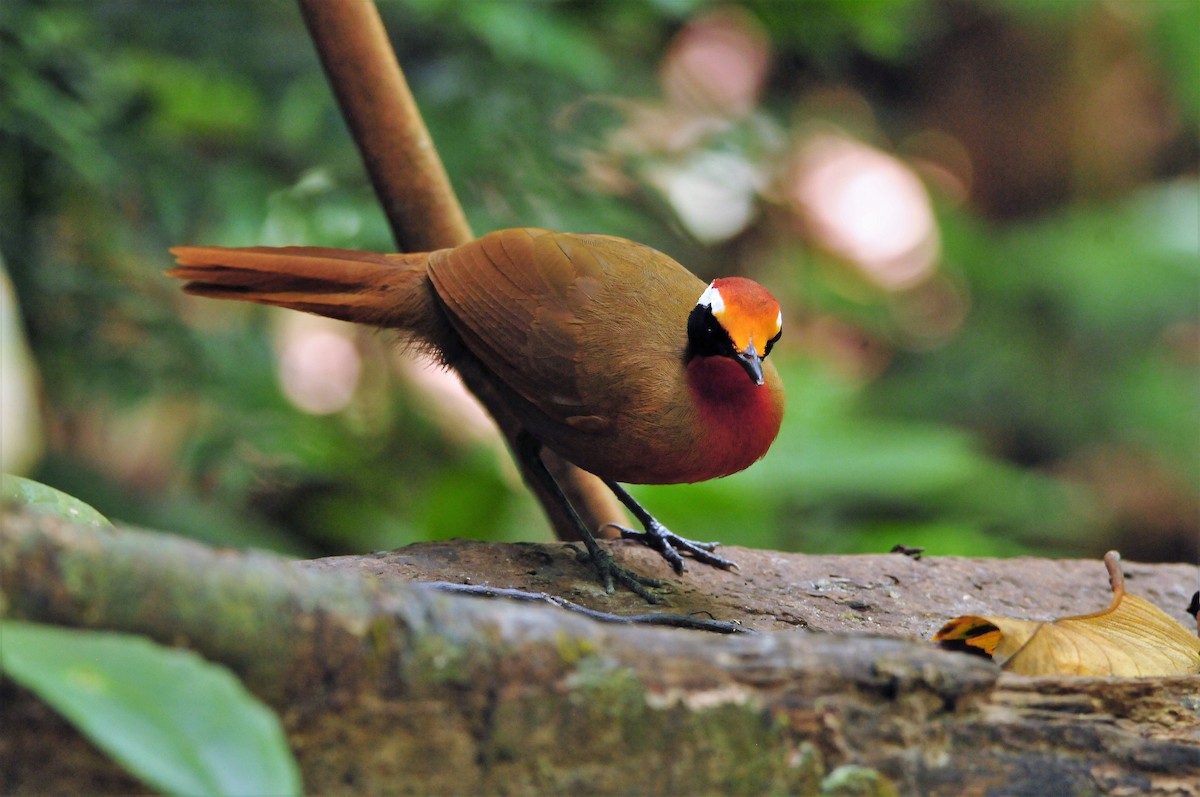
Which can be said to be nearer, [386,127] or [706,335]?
[706,335]

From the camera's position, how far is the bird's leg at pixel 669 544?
9.98 feet

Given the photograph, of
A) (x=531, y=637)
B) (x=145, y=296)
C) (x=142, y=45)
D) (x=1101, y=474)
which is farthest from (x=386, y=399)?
(x=531, y=637)

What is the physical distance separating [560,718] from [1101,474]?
6774 millimetres

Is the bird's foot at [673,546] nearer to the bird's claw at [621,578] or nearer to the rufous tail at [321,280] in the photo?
the bird's claw at [621,578]

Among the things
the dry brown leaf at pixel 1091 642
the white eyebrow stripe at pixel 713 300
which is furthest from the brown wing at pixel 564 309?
the dry brown leaf at pixel 1091 642

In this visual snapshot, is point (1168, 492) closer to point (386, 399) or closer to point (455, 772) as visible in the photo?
point (386, 399)

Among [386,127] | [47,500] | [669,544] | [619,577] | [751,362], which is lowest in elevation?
[47,500]

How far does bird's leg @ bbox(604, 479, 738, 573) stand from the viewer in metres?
3.04

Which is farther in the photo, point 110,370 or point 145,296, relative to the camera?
point 145,296

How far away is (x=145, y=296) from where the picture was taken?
469cm

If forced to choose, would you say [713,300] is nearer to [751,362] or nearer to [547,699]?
[751,362]

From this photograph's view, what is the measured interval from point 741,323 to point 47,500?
1.42 m

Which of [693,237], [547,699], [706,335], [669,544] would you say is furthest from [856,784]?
[693,237]

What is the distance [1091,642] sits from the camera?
85.4 inches
